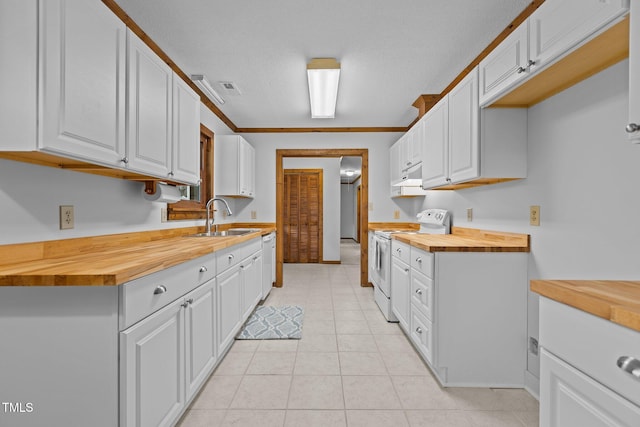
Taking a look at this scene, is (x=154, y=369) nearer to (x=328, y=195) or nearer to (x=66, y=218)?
(x=66, y=218)

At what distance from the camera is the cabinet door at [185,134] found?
6.70 ft

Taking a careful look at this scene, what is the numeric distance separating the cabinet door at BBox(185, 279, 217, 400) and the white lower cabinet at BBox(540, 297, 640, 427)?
5.10 feet

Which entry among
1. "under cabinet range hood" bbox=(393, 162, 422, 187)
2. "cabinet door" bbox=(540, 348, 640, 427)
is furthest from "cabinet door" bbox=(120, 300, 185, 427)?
"under cabinet range hood" bbox=(393, 162, 422, 187)

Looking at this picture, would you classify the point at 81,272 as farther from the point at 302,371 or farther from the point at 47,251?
the point at 302,371

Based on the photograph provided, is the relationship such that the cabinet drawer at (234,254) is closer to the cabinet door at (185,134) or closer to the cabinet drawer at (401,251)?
the cabinet door at (185,134)

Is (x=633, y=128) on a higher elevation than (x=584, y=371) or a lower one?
higher

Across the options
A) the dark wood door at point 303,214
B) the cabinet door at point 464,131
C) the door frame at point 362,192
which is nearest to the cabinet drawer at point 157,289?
the cabinet door at point 464,131

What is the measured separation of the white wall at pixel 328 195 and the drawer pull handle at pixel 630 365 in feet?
18.7

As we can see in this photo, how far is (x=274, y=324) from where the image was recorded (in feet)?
9.34

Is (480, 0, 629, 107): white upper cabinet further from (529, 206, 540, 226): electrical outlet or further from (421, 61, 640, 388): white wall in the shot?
(529, 206, 540, 226): electrical outlet

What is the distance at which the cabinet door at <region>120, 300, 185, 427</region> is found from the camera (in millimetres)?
1062

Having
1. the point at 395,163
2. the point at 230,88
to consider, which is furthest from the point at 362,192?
the point at 230,88

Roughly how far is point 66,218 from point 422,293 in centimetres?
219

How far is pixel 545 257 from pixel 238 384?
2051 mm
